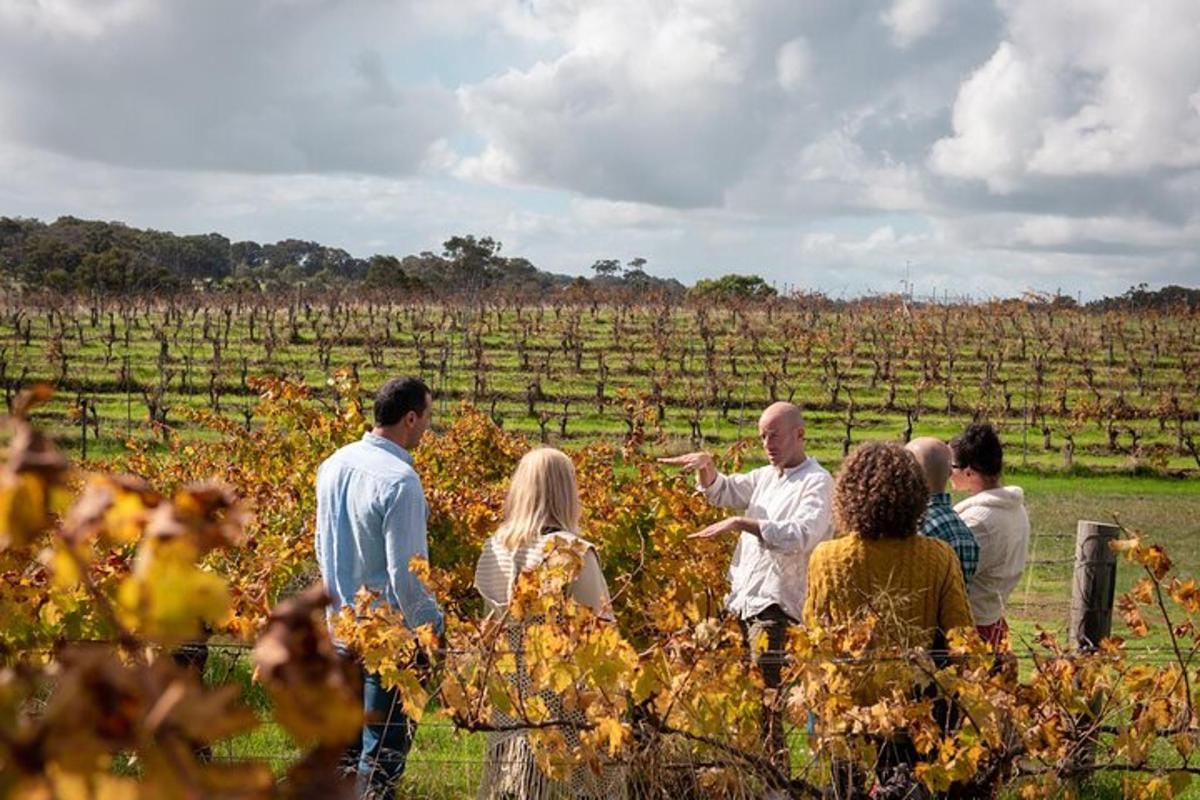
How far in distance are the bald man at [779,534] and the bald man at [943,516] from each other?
17.8 inches

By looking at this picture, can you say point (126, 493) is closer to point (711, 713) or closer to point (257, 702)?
point (711, 713)

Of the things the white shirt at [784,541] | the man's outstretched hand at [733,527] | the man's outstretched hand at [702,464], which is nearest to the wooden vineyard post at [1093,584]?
the white shirt at [784,541]

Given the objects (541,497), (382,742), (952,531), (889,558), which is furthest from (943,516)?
(382,742)

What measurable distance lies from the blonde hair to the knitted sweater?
80 centimetres

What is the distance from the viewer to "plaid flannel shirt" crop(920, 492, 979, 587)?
173 inches

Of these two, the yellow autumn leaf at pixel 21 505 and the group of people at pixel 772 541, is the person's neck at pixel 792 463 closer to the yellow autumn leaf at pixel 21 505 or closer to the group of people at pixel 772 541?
the group of people at pixel 772 541

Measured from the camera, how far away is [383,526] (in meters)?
4.23

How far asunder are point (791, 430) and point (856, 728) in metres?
1.68

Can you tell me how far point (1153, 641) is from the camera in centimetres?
920

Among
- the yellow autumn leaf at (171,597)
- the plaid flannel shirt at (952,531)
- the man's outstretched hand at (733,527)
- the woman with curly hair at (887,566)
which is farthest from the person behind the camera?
the man's outstretched hand at (733,527)

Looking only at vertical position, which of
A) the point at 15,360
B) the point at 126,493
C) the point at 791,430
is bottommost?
the point at 15,360

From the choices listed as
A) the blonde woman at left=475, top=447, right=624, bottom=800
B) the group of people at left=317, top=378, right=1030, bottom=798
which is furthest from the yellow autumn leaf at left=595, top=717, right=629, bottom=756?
the blonde woman at left=475, top=447, right=624, bottom=800

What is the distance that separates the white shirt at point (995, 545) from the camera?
4559 mm

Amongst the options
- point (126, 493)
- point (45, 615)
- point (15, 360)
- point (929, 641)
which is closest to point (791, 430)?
point (929, 641)
